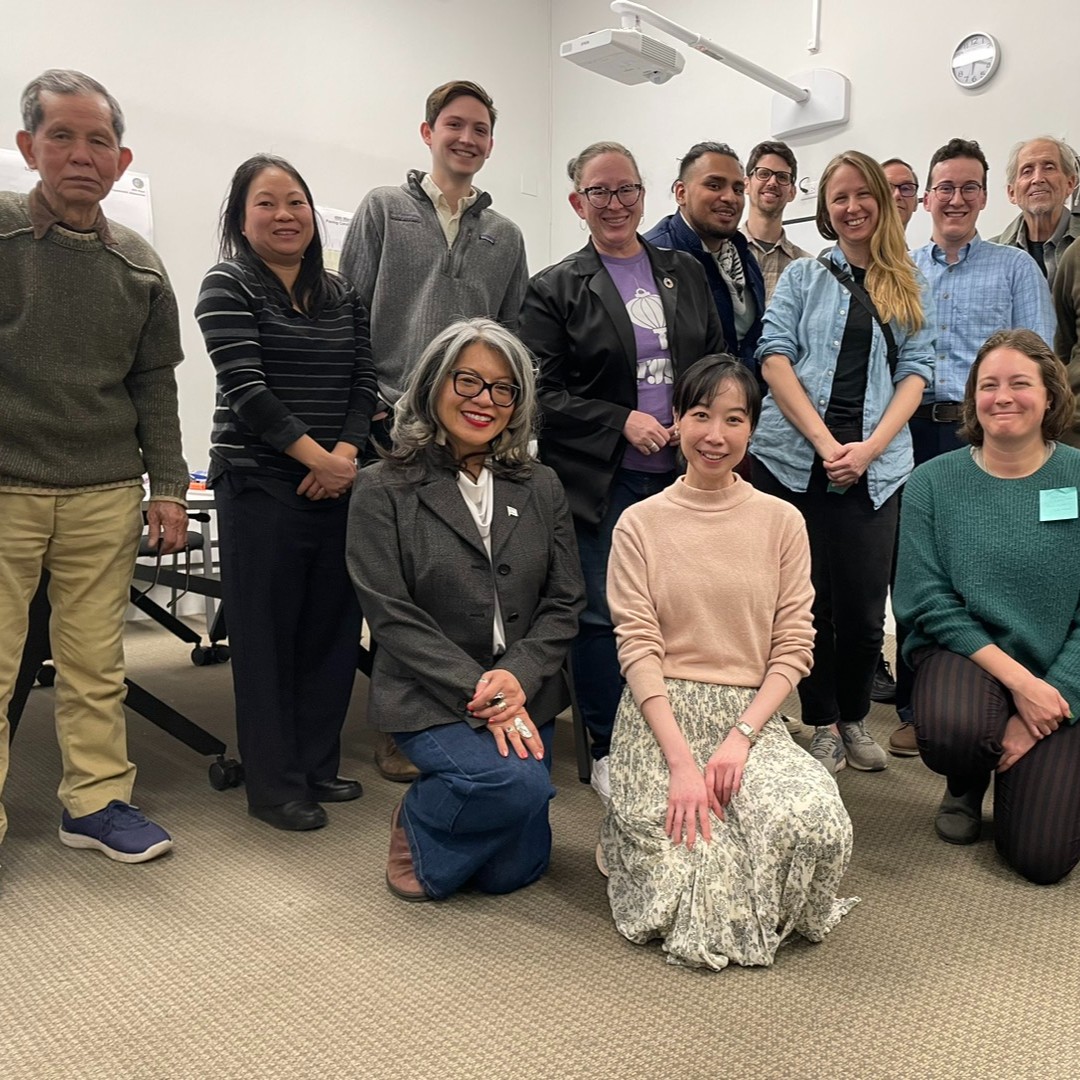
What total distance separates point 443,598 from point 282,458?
0.51 m

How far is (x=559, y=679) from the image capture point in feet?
6.85

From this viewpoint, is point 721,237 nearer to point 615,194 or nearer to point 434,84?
point 615,194

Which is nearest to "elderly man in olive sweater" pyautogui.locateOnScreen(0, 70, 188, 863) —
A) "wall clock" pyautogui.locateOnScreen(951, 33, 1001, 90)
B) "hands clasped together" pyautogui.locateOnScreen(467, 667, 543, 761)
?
"hands clasped together" pyautogui.locateOnScreen(467, 667, 543, 761)

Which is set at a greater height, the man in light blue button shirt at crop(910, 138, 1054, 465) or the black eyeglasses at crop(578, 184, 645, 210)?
the black eyeglasses at crop(578, 184, 645, 210)

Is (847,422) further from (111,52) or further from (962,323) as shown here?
(111,52)

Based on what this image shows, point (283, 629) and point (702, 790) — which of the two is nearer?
point (702, 790)

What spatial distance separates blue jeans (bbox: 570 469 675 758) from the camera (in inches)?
93.0

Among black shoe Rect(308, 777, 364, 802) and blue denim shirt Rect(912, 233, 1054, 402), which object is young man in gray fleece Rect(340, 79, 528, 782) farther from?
blue denim shirt Rect(912, 233, 1054, 402)

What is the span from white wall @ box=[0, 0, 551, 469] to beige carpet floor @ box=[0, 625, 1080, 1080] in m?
3.03

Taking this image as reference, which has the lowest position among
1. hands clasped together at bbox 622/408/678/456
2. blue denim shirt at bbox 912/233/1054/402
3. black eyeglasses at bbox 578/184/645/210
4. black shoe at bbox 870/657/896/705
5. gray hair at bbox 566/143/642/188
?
black shoe at bbox 870/657/896/705

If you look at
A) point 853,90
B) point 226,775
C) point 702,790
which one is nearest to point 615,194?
point 702,790

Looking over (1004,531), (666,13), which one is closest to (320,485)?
(1004,531)

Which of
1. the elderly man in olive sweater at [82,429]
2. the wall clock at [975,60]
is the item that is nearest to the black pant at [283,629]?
the elderly man in olive sweater at [82,429]

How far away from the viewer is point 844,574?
2494mm
